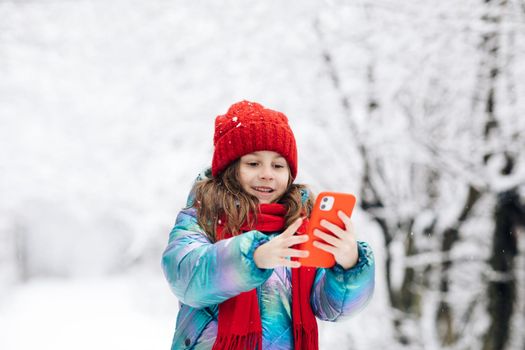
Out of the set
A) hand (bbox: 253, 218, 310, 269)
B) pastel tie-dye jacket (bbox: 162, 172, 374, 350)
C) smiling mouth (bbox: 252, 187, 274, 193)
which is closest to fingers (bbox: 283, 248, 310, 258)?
hand (bbox: 253, 218, 310, 269)

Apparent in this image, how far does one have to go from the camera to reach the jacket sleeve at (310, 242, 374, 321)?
4.95 ft

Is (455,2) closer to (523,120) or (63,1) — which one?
(523,120)

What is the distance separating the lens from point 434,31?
4.74 metres

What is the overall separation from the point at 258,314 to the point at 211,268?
0.24m

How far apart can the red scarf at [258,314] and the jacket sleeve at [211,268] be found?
0.29ft

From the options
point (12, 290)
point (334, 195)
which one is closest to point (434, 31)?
point (334, 195)

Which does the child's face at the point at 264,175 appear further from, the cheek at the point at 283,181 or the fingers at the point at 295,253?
the fingers at the point at 295,253

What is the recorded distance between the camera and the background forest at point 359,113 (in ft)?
15.9

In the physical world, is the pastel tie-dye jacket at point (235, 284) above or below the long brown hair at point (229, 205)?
below

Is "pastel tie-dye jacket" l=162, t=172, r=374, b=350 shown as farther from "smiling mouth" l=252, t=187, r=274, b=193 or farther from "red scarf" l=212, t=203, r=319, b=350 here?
"smiling mouth" l=252, t=187, r=274, b=193

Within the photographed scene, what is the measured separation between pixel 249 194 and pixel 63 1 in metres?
7.32

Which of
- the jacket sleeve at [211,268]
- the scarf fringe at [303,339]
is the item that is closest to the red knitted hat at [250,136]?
the jacket sleeve at [211,268]

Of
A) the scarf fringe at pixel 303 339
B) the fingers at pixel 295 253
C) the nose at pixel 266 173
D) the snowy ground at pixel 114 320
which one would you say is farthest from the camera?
the snowy ground at pixel 114 320

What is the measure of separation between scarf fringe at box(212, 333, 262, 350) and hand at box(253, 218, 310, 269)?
0.28 metres
